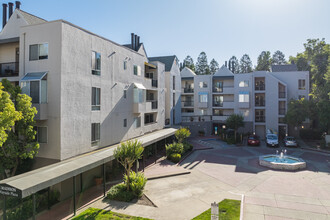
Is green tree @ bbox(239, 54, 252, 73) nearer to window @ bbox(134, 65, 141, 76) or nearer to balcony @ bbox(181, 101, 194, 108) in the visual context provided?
balcony @ bbox(181, 101, 194, 108)

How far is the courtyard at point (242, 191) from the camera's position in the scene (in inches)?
500

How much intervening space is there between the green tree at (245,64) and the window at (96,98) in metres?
77.6

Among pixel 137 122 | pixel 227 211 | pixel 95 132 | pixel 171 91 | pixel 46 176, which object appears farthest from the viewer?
pixel 171 91

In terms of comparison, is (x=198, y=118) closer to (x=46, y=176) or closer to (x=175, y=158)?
(x=175, y=158)

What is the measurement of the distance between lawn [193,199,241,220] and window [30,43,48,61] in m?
14.8

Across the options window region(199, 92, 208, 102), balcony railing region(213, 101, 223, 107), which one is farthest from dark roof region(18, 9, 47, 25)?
balcony railing region(213, 101, 223, 107)

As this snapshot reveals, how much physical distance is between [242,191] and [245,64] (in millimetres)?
79486

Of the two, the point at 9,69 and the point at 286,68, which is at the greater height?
the point at 286,68

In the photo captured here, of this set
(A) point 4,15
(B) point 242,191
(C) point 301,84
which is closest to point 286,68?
(C) point 301,84

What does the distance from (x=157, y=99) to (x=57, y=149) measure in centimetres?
1836

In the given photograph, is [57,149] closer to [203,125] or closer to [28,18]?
[28,18]

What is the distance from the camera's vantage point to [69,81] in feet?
51.4

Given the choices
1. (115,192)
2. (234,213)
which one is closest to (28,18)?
(115,192)

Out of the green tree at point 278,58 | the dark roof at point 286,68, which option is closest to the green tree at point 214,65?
the green tree at point 278,58
